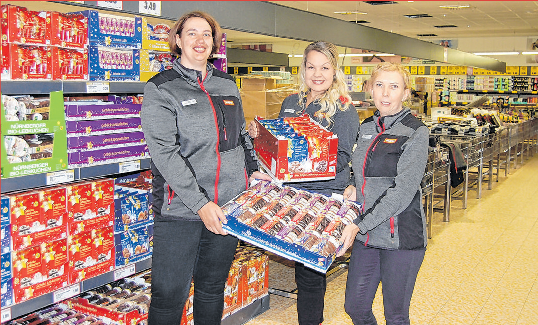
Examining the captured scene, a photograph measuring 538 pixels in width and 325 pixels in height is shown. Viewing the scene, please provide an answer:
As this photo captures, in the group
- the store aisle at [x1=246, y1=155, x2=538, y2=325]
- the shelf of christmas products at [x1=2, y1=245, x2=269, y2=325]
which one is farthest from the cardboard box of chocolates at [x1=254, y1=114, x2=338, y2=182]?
the store aisle at [x1=246, y1=155, x2=538, y2=325]

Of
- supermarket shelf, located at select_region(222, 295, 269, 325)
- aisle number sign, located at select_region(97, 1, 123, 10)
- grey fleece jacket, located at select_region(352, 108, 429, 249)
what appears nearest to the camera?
grey fleece jacket, located at select_region(352, 108, 429, 249)

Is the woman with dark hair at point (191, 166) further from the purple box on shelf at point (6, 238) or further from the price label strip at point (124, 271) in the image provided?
the purple box on shelf at point (6, 238)

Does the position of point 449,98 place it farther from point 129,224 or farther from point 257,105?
point 129,224

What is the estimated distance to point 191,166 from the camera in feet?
7.26

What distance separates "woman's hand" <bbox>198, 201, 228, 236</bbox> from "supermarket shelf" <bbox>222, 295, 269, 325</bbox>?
130cm

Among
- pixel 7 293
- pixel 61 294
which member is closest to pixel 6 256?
pixel 7 293

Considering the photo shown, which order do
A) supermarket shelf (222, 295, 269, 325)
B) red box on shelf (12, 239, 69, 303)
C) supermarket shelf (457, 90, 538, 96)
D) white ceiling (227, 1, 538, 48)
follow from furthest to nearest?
1. supermarket shelf (457, 90, 538, 96)
2. white ceiling (227, 1, 538, 48)
3. supermarket shelf (222, 295, 269, 325)
4. red box on shelf (12, 239, 69, 303)

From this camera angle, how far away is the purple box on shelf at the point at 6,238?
2.17m

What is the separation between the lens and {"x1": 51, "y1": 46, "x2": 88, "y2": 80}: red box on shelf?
7.57 feet

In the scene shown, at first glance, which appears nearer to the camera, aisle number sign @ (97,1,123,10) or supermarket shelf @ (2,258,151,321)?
supermarket shelf @ (2,258,151,321)

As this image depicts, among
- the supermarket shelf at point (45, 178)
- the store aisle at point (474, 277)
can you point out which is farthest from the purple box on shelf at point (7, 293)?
the store aisle at point (474, 277)

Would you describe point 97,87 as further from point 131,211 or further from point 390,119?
point 390,119

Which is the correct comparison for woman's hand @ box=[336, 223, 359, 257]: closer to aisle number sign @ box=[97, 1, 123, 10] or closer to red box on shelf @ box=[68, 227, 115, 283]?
red box on shelf @ box=[68, 227, 115, 283]

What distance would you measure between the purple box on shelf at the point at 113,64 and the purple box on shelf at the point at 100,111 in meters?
0.14
